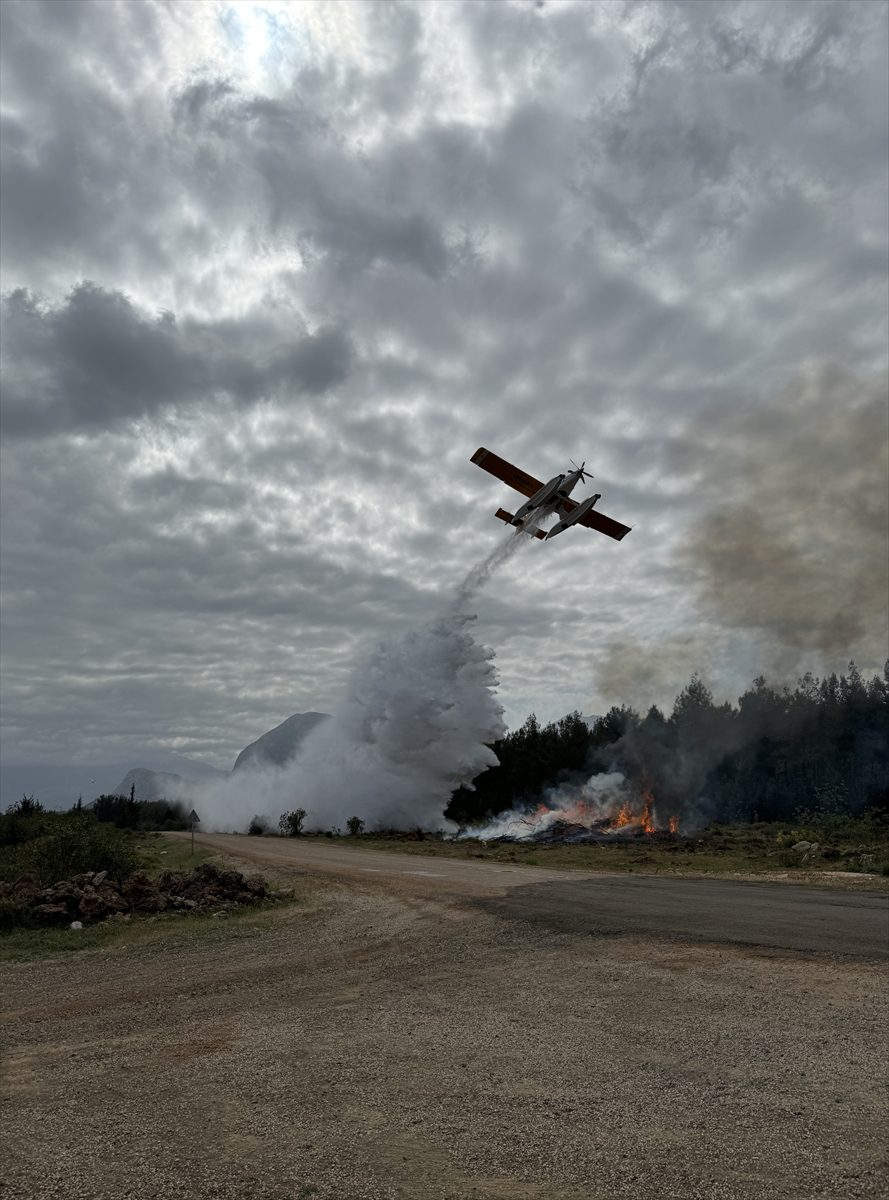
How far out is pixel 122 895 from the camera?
69.2ft

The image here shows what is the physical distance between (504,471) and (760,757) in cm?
4831

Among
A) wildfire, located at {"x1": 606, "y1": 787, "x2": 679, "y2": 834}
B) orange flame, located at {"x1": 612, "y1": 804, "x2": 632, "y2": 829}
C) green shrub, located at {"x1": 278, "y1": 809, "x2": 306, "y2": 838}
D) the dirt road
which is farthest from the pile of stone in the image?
green shrub, located at {"x1": 278, "y1": 809, "x2": 306, "y2": 838}

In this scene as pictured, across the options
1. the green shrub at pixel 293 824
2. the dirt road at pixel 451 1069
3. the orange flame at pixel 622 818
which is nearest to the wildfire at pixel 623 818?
the orange flame at pixel 622 818

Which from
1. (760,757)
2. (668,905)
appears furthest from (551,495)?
(760,757)

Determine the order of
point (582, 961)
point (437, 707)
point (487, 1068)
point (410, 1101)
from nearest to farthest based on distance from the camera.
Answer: point (410, 1101) → point (487, 1068) → point (582, 961) → point (437, 707)

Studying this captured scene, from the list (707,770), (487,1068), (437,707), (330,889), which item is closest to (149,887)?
(330,889)

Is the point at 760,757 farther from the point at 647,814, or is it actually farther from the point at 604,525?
the point at 604,525

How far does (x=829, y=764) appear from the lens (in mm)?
72250

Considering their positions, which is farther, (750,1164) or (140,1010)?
(140,1010)

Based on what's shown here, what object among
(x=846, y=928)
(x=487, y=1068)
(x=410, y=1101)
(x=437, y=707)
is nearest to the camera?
(x=410, y=1101)

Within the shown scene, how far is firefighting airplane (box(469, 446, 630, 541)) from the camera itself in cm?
3662

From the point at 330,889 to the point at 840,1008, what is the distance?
658 inches

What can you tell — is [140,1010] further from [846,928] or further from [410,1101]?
[846,928]

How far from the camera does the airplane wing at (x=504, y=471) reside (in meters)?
38.1
